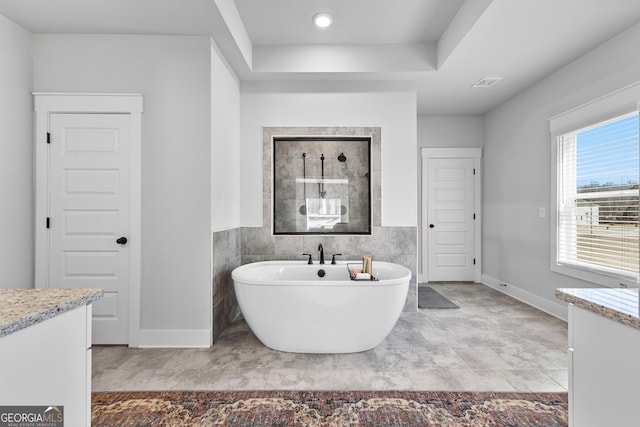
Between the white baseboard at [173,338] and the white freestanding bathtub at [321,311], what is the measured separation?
1.55ft

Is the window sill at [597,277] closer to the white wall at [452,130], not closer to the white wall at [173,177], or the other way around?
the white wall at [452,130]

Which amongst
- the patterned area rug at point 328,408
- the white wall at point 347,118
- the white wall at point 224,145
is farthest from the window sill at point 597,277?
the white wall at point 224,145

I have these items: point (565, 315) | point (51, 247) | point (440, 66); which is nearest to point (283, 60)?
point (440, 66)

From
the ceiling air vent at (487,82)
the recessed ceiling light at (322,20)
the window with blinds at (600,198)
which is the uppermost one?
the recessed ceiling light at (322,20)

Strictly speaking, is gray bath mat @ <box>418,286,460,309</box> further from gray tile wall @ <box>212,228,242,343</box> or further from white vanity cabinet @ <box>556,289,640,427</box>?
white vanity cabinet @ <box>556,289,640,427</box>

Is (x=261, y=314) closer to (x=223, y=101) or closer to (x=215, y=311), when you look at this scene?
(x=215, y=311)

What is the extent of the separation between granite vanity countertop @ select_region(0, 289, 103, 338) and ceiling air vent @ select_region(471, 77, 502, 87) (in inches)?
157

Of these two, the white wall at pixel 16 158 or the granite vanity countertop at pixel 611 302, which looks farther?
the white wall at pixel 16 158

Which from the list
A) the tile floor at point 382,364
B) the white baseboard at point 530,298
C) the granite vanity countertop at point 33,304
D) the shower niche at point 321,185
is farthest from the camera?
the shower niche at point 321,185

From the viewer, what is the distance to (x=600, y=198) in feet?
10.2

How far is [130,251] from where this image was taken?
2.77 metres

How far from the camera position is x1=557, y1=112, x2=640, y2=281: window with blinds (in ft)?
9.06

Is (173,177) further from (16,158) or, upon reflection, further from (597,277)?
(597,277)

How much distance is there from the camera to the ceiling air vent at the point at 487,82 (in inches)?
143
